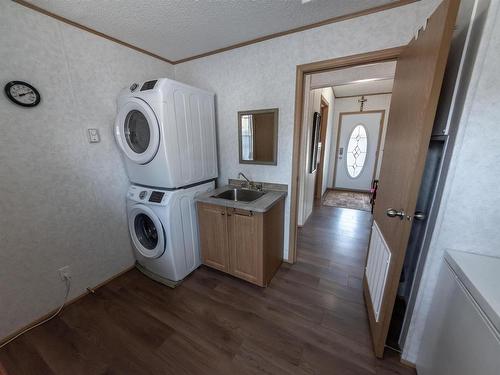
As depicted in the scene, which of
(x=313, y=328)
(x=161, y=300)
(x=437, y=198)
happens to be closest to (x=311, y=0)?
(x=437, y=198)

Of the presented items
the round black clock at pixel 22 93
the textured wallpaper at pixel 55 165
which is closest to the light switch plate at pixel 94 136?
the textured wallpaper at pixel 55 165

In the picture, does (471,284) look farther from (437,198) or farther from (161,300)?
(161,300)

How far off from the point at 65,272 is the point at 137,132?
134cm

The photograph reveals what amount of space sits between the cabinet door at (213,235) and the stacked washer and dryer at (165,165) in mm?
104

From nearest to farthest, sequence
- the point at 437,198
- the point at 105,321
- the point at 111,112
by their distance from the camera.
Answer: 1. the point at 437,198
2. the point at 105,321
3. the point at 111,112

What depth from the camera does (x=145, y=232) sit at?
1.97 meters

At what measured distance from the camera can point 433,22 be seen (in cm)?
86

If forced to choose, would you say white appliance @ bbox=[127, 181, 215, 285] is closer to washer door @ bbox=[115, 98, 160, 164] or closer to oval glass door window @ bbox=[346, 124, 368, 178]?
washer door @ bbox=[115, 98, 160, 164]

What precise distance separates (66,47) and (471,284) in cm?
282

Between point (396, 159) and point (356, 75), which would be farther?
point (356, 75)

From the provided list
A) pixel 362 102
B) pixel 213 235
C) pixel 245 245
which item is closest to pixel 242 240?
pixel 245 245

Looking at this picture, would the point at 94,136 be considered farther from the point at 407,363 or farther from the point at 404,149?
the point at 407,363

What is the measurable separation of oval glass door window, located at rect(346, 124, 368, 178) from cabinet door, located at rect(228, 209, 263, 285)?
4.29 meters

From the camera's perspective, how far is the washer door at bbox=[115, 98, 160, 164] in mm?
1502
